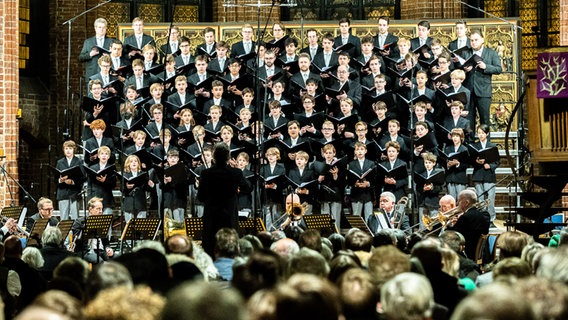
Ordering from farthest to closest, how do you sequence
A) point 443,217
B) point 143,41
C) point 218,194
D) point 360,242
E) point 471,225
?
point 143,41, point 443,217, point 471,225, point 218,194, point 360,242

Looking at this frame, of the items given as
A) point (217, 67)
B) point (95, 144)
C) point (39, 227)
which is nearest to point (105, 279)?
point (39, 227)

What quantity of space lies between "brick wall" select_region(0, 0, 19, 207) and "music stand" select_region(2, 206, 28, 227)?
1.30m

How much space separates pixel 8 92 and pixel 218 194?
6.54 metres

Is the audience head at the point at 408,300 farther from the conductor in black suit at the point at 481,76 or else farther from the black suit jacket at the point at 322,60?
the conductor in black suit at the point at 481,76

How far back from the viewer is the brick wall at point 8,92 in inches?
600

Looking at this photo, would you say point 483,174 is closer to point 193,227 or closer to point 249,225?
point 249,225

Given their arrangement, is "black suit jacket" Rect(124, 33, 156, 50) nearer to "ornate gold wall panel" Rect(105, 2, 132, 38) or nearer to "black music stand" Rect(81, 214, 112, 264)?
"ornate gold wall panel" Rect(105, 2, 132, 38)

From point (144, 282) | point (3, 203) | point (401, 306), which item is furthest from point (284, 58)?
point (401, 306)

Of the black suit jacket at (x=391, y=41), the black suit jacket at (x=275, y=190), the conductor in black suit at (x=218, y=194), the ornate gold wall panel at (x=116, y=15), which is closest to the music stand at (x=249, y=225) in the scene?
the conductor in black suit at (x=218, y=194)

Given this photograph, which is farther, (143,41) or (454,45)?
(143,41)

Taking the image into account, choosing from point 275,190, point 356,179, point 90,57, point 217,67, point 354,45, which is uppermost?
point 354,45

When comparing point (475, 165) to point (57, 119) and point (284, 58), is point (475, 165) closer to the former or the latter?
point (284, 58)

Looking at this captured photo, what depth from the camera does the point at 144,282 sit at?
17.6 ft

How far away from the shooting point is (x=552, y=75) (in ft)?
34.8
